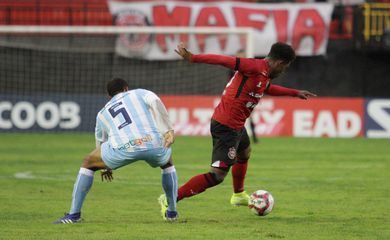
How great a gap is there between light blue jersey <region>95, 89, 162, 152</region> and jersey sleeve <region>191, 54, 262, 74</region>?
2.06 feet

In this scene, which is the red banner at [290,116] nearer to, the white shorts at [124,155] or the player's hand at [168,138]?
the white shorts at [124,155]

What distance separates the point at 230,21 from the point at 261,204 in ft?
58.1

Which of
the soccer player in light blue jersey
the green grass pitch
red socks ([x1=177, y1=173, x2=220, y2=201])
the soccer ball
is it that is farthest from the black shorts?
the soccer player in light blue jersey

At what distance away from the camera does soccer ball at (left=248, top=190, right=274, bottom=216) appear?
10750 millimetres

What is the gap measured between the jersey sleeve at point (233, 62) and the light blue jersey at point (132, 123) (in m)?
0.63

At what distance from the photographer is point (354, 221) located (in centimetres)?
1037

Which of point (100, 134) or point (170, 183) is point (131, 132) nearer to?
point (100, 134)

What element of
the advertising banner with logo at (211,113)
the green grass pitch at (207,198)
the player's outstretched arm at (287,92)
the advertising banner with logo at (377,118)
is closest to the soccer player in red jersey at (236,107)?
the player's outstretched arm at (287,92)

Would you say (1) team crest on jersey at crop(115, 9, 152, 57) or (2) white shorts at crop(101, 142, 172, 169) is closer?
(2) white shorts at crop(101, 142, 172, 169)

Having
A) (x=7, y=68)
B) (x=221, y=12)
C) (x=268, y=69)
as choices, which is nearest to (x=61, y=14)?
(x=7, y=68)

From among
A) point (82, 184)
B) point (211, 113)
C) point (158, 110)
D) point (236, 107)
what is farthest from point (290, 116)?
point (82, 184)

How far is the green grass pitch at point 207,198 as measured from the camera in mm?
9508

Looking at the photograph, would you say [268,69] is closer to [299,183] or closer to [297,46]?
[299,183]

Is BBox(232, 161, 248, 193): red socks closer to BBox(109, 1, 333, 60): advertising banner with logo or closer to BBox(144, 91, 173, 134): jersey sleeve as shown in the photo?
BBox(144, 91, 173, 134): jersey sleeve
